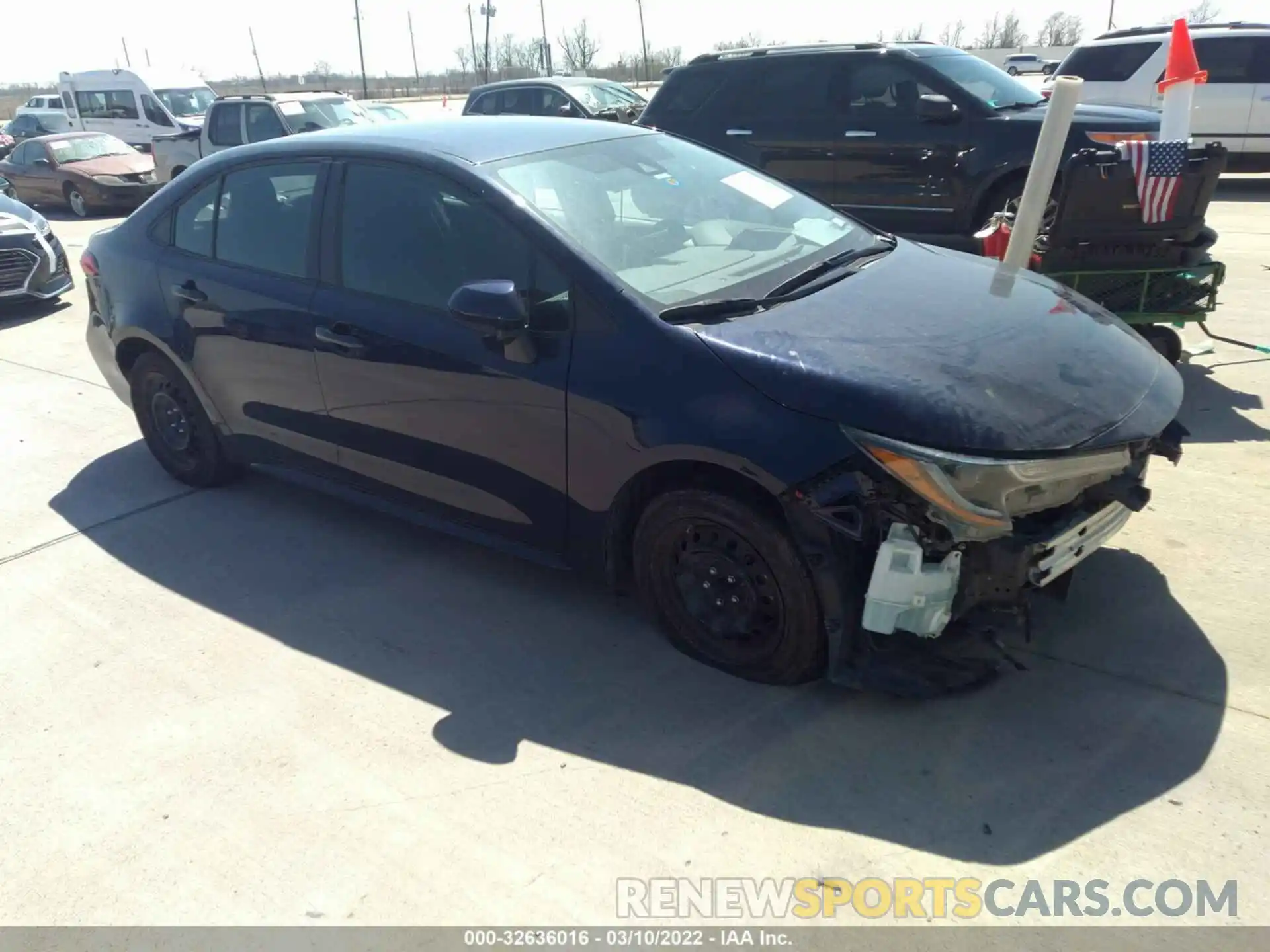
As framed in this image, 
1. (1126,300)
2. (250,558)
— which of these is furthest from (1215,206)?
(250,558)

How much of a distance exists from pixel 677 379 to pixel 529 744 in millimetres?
1232

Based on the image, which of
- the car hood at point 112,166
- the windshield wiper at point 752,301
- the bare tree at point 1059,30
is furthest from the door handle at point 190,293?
the bare tree at point 1059,30

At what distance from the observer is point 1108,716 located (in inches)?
121

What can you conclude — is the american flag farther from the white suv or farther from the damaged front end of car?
the white suv

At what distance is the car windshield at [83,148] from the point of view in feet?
55.4

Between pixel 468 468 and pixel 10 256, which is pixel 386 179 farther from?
pixel 10 256

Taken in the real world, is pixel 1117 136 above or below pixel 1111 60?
below

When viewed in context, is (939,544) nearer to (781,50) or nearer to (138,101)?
(781,50)

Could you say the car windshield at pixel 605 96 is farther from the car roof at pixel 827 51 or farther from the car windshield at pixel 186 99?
the car windshield at pixel 186 99

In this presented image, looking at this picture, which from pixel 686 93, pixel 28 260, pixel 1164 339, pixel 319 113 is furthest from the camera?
pixel 319 113

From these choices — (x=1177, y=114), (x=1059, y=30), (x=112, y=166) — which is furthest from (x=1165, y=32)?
(x=1059, y=30)

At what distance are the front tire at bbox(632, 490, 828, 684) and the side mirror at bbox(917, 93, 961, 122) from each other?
19.4ft

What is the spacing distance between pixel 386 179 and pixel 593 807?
8.28ft

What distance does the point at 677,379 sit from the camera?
10.3ft
